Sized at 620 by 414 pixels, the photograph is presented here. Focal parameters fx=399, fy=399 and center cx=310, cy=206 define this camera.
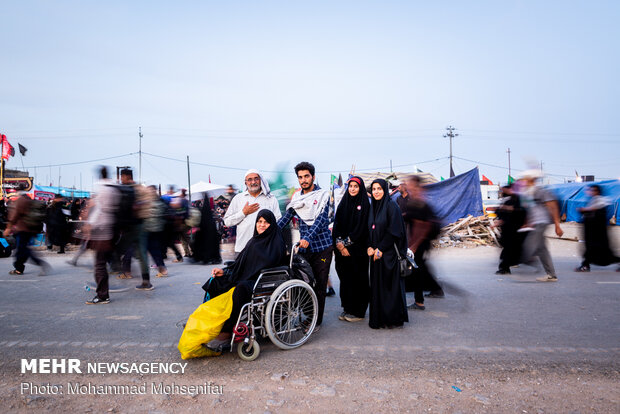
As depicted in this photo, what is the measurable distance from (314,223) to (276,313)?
1.09 metres

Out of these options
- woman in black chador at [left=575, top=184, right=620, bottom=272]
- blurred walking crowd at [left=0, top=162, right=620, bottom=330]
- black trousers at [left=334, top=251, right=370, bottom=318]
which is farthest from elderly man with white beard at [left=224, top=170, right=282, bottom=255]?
woman in black chador at [left=575, top=184, right=620, bottom=272]

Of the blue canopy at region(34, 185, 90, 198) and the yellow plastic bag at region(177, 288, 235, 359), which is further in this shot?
the blue canopy at region(34, 185, 90, 198)

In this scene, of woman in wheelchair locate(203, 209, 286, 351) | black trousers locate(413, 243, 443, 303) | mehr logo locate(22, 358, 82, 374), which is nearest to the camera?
mehr logo locate(22, 358, 82, 374)

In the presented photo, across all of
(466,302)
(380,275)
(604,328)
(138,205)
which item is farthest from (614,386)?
(138,205)

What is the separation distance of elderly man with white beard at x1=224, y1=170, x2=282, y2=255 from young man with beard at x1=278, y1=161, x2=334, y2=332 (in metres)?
0.37

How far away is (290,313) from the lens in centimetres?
377

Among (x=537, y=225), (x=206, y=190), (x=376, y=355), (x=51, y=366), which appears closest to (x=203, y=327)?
(x=51, y=366)

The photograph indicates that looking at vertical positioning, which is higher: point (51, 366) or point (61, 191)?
point (61, 191)

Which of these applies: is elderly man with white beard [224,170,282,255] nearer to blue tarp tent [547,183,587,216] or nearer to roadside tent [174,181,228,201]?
roadside tent [174,181,228,201]

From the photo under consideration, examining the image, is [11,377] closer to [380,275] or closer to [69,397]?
[69,397]

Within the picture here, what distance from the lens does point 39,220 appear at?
7789 millimetres

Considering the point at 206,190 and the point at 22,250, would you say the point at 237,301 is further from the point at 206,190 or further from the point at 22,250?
the point at 206,190

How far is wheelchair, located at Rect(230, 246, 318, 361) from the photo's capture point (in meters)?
3.41

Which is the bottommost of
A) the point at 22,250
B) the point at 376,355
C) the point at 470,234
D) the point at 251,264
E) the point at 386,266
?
the point at 376,355
